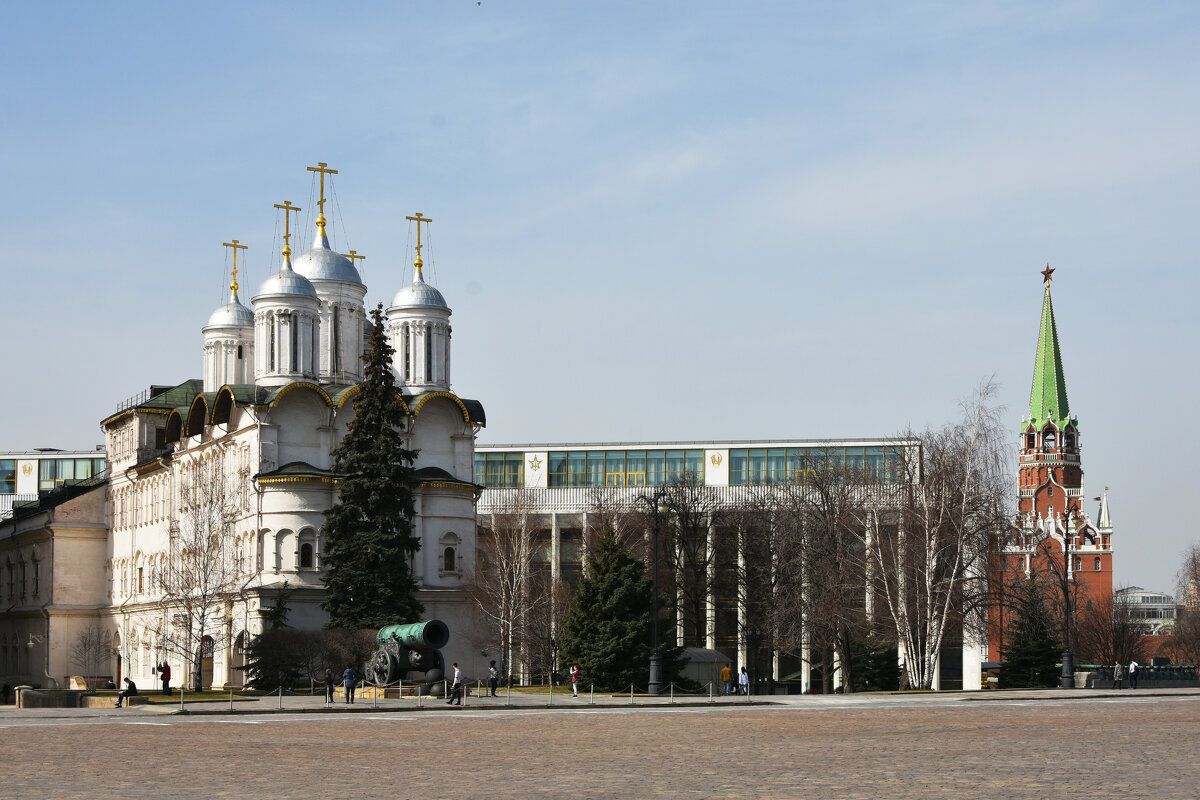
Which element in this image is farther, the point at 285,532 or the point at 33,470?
the point at 33,470

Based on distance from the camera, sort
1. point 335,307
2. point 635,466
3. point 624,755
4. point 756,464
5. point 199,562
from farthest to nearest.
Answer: point 635,466 < point 756,464 < point 335,307 < point 199,562 < point 624,755

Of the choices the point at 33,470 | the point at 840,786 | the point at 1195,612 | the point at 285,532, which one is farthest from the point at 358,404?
the point at 1195,612

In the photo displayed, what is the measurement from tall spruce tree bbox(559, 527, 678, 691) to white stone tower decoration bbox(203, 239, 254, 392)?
2932cm

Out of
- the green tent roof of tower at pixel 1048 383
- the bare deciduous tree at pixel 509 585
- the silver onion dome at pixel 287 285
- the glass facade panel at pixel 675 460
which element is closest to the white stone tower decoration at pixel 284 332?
the silver onion dome at pixel 287 285

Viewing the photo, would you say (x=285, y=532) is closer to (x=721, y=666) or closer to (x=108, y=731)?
(x=721, y=666)

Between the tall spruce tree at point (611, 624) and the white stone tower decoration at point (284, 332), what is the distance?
19.0 m

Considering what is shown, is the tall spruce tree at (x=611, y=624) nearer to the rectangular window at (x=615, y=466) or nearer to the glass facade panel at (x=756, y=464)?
the glass facade panel at (x=756, y=464)

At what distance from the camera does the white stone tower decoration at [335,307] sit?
68375mm

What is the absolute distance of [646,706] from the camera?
3803cm

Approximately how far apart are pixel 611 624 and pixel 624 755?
28563mm

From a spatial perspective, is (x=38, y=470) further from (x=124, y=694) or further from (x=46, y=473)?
(x=124, y=694)

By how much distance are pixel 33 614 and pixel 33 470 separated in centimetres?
3219

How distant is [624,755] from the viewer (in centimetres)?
2069

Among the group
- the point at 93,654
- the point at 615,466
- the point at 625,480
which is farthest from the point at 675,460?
the point at 93,654
